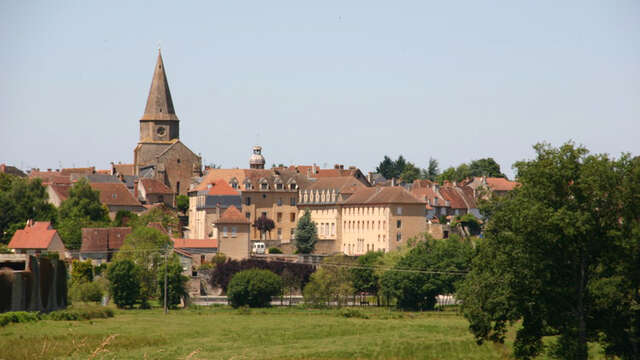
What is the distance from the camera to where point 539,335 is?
50.4m

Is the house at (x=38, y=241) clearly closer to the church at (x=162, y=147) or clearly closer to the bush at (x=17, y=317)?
the church at (x=162, y=147)

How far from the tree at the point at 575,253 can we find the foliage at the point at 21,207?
86.6m

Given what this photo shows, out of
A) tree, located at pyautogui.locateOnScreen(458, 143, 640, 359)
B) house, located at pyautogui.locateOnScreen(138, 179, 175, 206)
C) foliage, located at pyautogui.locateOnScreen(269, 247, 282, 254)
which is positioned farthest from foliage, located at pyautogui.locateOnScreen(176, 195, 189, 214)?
tree, located at pyautogui.locateOnScreen(458, 143, 640, 359)

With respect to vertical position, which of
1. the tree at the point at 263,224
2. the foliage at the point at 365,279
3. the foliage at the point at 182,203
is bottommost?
the foliage at the point at 365,279

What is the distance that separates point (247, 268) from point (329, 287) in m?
9.99

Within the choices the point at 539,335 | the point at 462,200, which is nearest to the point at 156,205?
the point at 462,200

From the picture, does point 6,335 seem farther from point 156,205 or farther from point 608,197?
point 156,205

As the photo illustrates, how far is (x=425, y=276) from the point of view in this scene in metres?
95.8

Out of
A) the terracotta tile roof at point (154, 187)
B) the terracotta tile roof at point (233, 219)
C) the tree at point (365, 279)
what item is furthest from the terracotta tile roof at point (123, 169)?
the tree at point (365, 279)

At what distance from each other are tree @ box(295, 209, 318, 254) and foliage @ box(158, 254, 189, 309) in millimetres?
32720

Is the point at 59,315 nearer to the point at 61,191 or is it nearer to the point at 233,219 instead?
the point at 233,219

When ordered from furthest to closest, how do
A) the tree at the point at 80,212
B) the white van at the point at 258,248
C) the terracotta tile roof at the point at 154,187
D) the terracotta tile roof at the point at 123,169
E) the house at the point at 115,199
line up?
the terracotta tile roof at the point at 123,169 < the terracotta tile roof at the point at 154,187 < the house at the point at 115,199 < the white van at the point at 258,248 < the tree at the point at 80,212

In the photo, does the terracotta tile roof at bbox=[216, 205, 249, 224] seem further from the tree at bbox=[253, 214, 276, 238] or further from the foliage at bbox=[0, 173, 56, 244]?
the foliage at bbox=[0, 173, 56, 244]

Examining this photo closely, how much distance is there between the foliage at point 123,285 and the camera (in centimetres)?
9225
